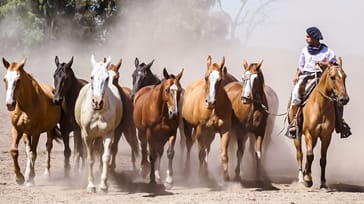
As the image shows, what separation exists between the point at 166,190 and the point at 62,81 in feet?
8.92

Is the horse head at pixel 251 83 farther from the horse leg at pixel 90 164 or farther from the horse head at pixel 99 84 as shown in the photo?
the horse leg at pixel 90 164

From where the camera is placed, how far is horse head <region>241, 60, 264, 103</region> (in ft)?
41.0

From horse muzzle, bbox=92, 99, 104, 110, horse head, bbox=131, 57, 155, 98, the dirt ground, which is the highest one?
horse head, bbox=131, 57, 155, 98

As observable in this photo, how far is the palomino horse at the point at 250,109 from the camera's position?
12.6 metres

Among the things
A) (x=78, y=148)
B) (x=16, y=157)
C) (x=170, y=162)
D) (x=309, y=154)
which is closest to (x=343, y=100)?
(x=309, y=154)

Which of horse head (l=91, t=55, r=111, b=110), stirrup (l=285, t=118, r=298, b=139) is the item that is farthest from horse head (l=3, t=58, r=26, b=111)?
stirrup (l=285, t=118, r=298, b=139)

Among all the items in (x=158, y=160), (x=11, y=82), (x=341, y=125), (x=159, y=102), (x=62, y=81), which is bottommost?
(x=158, y=160)

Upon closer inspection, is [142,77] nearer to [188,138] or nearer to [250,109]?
[188,138]

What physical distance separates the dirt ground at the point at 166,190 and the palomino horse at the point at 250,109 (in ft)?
2.66

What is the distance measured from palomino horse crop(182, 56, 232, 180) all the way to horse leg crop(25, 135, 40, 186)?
2.90 metres

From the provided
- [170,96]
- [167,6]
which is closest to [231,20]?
[167,6]

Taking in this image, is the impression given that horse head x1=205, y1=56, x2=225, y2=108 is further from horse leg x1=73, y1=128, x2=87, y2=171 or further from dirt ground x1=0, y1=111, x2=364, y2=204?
horse leg x1=73, y1=128, x2=87, y2=171

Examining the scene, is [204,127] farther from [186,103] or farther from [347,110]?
[347,110]

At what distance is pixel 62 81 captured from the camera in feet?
41.3
